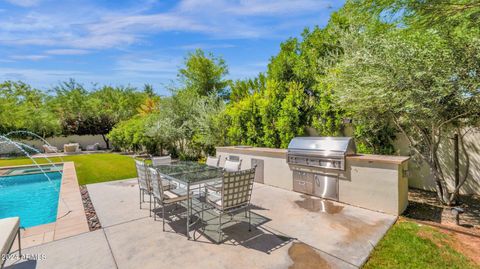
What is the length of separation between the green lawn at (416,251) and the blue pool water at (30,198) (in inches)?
269

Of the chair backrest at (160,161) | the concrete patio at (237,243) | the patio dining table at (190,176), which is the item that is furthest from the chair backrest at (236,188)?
the chair backrest at (160,161)

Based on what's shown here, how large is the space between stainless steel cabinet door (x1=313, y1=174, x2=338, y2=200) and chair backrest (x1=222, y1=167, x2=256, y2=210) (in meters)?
2.71

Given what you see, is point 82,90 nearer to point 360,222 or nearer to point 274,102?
point 274,102

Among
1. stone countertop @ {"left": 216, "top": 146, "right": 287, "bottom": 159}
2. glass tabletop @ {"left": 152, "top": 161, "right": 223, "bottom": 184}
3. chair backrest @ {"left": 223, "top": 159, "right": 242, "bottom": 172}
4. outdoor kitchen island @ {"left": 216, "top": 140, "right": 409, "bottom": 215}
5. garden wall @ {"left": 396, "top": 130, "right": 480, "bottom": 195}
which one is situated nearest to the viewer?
glass tabletop @ {"left": 152, "top": 161, "right": 223, "bottom": 184}

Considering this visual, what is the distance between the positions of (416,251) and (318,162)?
9.04 feet

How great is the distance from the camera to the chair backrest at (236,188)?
363 cm

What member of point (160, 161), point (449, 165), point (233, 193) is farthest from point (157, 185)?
point (449, 165)

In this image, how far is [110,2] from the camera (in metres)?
7.35

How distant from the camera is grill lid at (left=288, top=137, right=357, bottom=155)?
5484 mm

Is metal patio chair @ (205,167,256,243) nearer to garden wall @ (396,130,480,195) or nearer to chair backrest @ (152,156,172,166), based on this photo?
chair backrest @ (152,156,172,166)

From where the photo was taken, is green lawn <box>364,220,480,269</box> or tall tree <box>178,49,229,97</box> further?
tall tree <box>178,49,229,97</box>

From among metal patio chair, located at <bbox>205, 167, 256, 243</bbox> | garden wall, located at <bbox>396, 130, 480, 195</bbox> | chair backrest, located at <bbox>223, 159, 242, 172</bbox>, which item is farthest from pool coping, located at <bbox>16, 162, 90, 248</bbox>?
garden wall, located at <bbox>396, 130, 480, 195</bbox>

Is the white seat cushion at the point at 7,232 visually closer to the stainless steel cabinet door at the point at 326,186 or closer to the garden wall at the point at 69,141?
the stainless steel cabinet door at the point at 326,186

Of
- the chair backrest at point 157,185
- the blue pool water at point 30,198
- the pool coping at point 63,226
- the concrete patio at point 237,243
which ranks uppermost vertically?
the chair backrest at point 157,185
